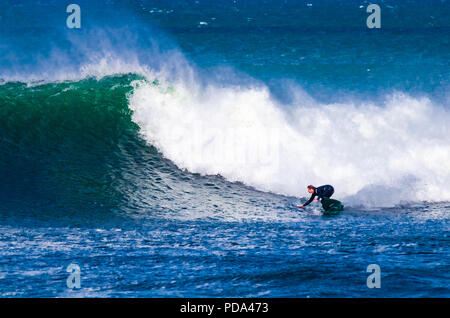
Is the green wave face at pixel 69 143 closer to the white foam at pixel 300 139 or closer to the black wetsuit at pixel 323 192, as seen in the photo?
the white foam at pixel 300 139

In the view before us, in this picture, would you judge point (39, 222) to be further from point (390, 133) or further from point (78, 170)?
point (390, 133)

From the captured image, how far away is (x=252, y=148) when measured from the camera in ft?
59.2

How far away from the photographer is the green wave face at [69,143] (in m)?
15.4

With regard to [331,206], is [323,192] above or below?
above

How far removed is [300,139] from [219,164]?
2.32 m

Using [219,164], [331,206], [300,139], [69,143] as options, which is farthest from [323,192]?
[69,143]

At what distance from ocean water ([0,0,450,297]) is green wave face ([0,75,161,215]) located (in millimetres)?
59

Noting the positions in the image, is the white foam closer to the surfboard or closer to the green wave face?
the green wave face

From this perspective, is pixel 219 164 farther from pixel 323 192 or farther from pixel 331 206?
pixel 331 206

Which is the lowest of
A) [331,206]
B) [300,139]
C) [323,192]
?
[331,206]

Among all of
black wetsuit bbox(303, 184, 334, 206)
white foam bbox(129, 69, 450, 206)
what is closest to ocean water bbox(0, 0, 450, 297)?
white foam bbox(129, 69, 450, 206)

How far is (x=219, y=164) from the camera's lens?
1747cm
